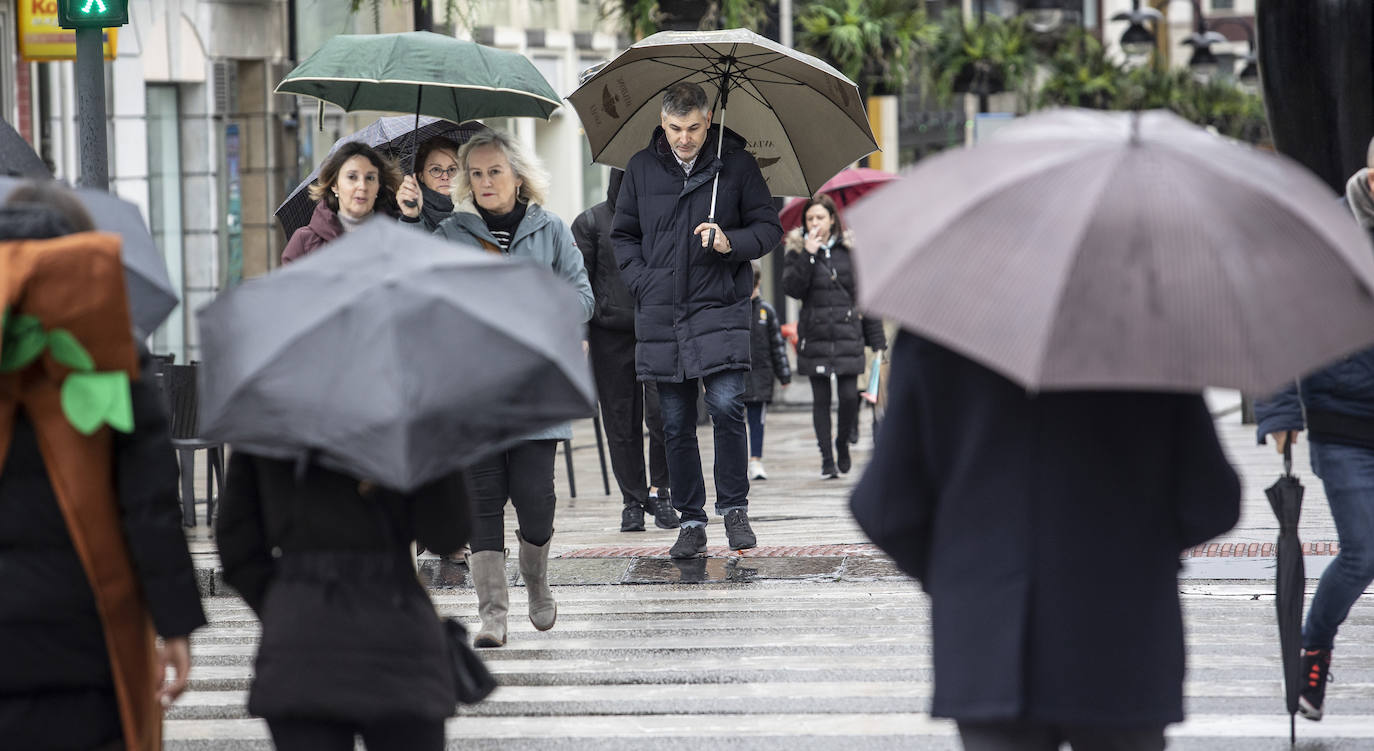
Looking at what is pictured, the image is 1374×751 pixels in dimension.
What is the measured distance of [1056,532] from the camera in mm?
4098

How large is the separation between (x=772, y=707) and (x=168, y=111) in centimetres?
1704

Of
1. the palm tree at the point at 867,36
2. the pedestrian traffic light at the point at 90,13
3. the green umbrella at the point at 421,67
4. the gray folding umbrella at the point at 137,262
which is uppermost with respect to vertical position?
the palm tree at the point at 867,36

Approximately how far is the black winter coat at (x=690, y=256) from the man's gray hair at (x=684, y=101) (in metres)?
0.28

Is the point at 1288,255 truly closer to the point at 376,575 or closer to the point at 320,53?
the point at 376,575

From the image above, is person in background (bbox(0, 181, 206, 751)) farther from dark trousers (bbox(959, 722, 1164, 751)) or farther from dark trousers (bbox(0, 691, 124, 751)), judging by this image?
dark trousers (bbox(959, 722, 1164, 751))

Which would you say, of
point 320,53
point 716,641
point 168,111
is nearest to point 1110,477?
point 716,641

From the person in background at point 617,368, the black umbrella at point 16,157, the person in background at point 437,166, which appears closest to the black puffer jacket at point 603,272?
the person in background at point 617,368

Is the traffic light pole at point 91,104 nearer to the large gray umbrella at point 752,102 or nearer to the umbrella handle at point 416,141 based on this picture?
the umbrella handle at point 416,141

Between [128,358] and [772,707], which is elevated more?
[128,358]

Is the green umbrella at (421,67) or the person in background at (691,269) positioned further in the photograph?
the green umbrella at (421,67)

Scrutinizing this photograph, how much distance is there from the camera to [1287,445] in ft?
21.4

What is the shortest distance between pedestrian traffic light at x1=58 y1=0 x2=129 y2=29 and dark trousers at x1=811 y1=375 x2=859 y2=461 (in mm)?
7111

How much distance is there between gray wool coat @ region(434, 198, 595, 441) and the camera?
8.36 metres

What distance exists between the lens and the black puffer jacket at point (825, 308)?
16.1 m
